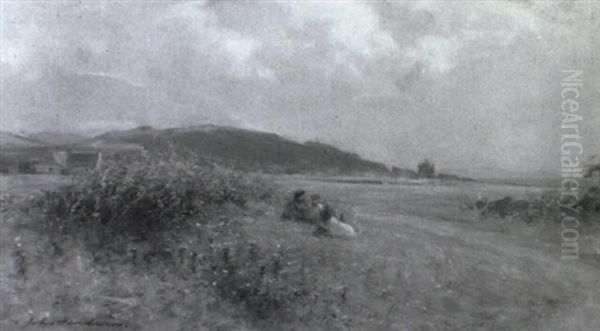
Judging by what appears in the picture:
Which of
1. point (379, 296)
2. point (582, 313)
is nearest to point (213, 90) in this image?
point (379, 296)

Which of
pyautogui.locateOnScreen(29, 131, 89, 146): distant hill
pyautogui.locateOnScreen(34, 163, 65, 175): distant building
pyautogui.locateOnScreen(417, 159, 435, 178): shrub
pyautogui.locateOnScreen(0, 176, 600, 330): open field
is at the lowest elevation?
pyautogui.locateOnScreen(0, 176, 600, 330): open field

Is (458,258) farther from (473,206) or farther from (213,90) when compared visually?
(213,90)

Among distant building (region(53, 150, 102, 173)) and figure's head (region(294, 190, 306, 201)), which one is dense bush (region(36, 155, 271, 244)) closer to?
distant building (region(53, 150, 102, 173))

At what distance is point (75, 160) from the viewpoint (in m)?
4.20

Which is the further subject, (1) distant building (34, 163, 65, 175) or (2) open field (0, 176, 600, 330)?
(1) distant building (34, 163, 65, 175)

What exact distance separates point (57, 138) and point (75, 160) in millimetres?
231

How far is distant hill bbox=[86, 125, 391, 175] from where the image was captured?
4.22m

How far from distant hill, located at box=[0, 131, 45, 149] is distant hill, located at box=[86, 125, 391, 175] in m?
0.44

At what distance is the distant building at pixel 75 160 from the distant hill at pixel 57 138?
81 millimetres

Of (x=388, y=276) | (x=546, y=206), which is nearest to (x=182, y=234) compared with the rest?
(x=388, y=276)

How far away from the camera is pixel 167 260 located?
411 cm

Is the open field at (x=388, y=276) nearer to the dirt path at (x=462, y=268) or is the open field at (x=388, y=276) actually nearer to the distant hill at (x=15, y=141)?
the dirt path at (x=462, y=268)

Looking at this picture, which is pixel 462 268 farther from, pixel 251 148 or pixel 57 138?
pixel 57 138

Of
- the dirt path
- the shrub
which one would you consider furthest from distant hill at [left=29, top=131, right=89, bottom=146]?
the shrub
